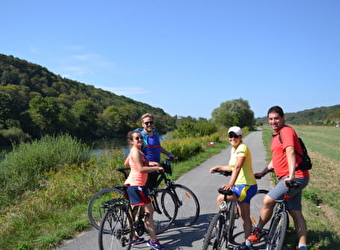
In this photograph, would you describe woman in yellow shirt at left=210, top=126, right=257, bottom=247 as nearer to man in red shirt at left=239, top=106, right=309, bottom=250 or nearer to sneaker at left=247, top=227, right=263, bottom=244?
man in red shirt at left=239, top=106, right=309, bottom=250

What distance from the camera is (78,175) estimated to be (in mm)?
7695

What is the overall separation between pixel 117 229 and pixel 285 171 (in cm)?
235

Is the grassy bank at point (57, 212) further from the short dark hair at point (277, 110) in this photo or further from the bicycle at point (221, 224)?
the short dark hair at point (277, 110)

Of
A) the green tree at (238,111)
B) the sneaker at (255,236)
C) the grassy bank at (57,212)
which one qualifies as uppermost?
the green tree at (238,111)

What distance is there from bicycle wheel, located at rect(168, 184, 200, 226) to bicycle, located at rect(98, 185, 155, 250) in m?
0.90

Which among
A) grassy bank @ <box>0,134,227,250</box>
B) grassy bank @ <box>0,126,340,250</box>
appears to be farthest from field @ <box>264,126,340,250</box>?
grassy bank @ <box>0,134,227,250</box>

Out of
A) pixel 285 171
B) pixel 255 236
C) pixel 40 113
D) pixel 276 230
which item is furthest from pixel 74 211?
pixel 40 113

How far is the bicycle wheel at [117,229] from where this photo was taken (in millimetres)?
3609

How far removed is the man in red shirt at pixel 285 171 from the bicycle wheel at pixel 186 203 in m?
1.35

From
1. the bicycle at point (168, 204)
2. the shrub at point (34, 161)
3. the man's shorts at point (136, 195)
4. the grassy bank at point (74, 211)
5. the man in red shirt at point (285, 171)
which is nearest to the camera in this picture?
the man in red shirt at point (285, 171)

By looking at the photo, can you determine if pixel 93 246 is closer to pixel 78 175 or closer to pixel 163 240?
pixel 163 240

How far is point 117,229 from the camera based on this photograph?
371cm

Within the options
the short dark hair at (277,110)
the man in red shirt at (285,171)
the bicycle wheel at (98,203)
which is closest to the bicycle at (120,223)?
the bicycle wheel at (98,203)

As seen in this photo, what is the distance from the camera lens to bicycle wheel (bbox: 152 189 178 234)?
15.3 ft
